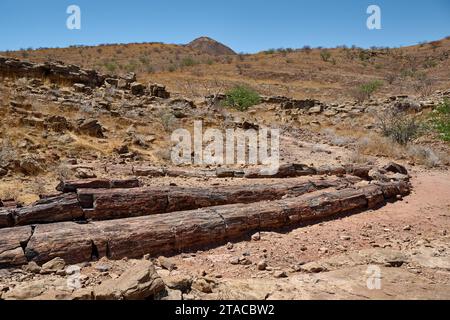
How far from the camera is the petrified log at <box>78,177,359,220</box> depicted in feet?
17.3

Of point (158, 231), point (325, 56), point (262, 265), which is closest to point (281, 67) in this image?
point (325, 56)

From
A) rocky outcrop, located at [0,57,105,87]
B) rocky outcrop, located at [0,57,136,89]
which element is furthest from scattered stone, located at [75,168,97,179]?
rocky outcrop, located at [0,57,105,87]

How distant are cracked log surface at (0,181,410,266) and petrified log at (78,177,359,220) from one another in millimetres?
481

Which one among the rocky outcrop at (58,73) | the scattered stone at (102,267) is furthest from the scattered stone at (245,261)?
the rocky outcrop at (58,73)

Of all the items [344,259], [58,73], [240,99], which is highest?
[58,73]

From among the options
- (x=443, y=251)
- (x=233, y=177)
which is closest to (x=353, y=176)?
(x=233, y=177)

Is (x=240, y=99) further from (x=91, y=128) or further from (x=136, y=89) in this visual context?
(x=91, y=128)

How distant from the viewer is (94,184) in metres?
5.89

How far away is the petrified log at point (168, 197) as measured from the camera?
5273 mm

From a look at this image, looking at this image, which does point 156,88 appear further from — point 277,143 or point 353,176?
point 353,176

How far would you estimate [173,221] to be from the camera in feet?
16.5

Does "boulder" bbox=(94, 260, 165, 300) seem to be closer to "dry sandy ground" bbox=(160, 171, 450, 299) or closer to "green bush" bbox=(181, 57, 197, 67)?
"dry sandy ground" bbox=(160, 171, 450, 299)

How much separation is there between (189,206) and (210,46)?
4701cm
